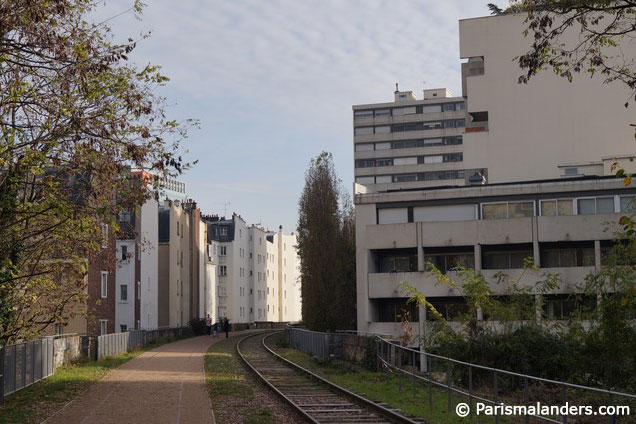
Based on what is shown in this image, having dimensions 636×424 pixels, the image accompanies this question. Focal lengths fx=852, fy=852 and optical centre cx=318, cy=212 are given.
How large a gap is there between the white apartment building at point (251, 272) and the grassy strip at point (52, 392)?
69.4 metres

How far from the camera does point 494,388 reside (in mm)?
14914

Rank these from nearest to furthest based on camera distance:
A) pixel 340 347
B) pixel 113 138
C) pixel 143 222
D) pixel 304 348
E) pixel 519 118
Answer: pixel 113 138 → pixel 340 347 → pixel 304 348 → pixel 519 118 → pixel 143 222

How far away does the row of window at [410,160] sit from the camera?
362ft

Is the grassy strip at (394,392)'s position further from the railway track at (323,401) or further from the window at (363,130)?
the window at (363,130)

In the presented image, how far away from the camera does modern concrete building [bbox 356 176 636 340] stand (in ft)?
155

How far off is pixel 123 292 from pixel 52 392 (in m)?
44.3

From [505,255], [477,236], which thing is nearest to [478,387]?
[477,236]

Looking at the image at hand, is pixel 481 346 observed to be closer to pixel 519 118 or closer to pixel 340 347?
pixel 340 347

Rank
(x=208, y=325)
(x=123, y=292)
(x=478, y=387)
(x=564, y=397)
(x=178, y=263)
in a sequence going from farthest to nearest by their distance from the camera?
(x=178, y=263), (x=208, y=325), (x=123, y=292), (x=478, y=387), (x=564, y=397)

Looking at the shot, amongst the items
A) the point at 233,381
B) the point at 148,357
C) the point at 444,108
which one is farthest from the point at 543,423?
the point at 444,108

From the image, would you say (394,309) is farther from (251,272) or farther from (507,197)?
(251,272)

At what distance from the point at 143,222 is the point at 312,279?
1559 cm

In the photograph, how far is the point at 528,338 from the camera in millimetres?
23562

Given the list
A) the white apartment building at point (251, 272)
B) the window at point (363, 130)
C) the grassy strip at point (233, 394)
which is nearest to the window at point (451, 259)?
the grassy strip at point (233, 394)
